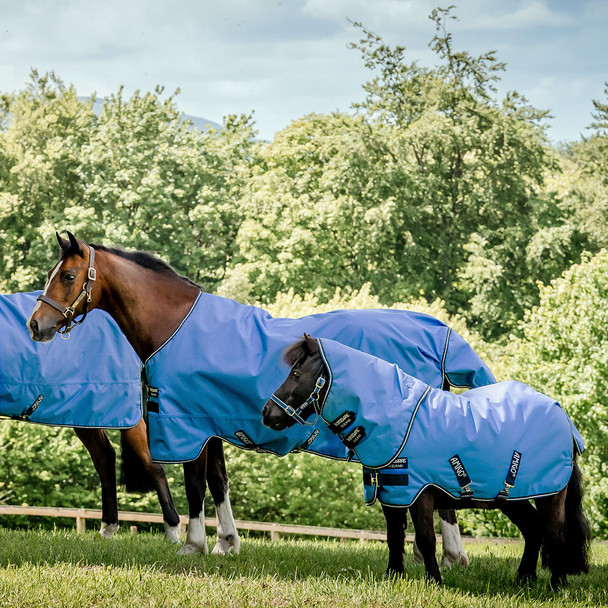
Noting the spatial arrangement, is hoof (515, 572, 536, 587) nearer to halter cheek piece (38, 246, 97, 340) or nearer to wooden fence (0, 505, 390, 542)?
halter cheek piece (38, 246, 97, 340)

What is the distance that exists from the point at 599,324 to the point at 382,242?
15.4 m

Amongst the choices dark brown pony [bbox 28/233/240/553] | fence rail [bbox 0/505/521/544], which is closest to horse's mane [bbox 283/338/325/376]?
dark brown pony [bbox 28/233/240/553]

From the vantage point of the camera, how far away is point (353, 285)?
32.2 m

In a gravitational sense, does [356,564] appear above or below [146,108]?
below

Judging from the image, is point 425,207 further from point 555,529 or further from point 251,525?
point 555,529

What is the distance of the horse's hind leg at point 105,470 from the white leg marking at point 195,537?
1.65 meters

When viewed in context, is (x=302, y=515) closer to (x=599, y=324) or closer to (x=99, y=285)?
(x=599, y=324)

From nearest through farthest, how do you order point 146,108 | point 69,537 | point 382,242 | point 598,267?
point 69,537
point 598,267
point 382,242
point 146,108

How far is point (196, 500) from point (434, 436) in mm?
2377

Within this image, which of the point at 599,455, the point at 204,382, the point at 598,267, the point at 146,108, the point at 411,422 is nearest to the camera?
the point at 411,422

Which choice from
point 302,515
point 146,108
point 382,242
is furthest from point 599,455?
point 146,108

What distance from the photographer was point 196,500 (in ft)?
21.0

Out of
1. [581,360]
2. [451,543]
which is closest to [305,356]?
[451,543]

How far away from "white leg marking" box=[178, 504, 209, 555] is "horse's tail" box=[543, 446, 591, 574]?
2.86 m
